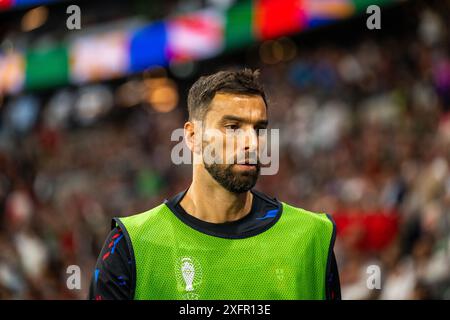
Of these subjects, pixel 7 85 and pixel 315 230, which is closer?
pixel 315 230

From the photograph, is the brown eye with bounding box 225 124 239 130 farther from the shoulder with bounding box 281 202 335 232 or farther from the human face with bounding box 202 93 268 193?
the shoulder with bounding box 281 202 335 232

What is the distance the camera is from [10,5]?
11.5 metres

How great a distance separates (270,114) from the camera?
4.36 metres

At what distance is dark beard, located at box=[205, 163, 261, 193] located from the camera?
8.83 feet

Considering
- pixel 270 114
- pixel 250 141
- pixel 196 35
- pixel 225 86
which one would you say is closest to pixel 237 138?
pixel 250 141

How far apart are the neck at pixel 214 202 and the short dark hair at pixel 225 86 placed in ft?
0.76

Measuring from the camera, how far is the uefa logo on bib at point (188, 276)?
2.62m

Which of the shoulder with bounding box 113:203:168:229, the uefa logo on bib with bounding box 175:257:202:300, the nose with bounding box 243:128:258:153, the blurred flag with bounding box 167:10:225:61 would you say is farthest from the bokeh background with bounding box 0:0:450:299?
the uefa logo on bib with bounding box 175:257:202:300

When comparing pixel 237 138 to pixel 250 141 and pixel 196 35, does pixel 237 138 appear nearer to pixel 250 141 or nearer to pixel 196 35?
pixel 250 141

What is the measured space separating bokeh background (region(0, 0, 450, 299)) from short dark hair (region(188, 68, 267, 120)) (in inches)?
17.4

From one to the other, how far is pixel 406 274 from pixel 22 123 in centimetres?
1136

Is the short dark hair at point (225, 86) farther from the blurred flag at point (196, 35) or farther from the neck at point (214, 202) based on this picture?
the blurred flag at point (196, 35)

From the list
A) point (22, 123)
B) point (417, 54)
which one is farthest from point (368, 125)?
point (22, 123)
